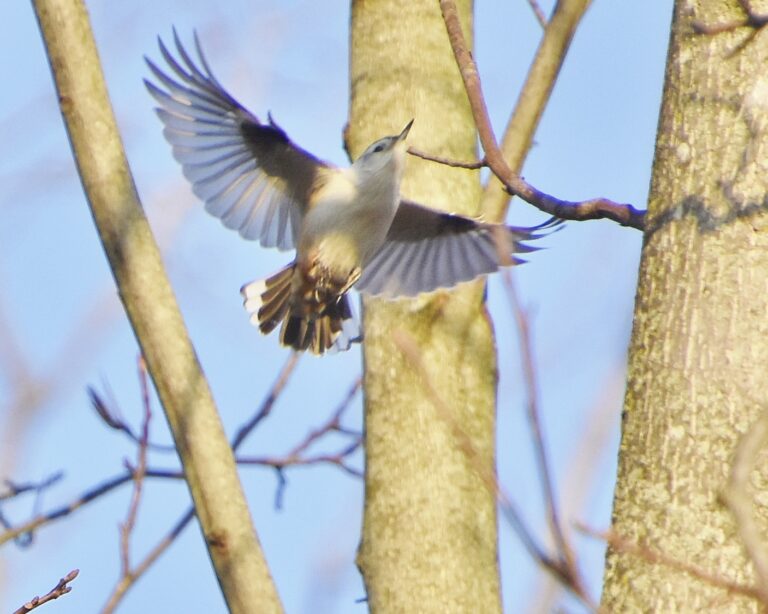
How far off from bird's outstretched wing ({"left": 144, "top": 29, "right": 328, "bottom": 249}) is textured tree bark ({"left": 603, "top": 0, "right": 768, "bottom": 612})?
180 centimetres

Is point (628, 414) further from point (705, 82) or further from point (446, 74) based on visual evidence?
point (446, 74)

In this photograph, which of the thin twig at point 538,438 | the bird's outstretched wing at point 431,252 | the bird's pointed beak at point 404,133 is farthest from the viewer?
the bird's outstretched wing at point 431,252

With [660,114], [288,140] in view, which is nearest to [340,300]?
[288,140]

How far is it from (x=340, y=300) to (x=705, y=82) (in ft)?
7.72

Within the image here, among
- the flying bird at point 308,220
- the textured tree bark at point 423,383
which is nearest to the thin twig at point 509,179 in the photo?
the textured tree bark at point 423,383

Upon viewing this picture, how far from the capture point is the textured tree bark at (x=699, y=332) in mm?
1639

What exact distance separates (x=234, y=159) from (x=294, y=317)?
564 millimetres

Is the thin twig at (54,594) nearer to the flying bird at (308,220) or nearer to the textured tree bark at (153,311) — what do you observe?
the textured tree bark at (153,311)

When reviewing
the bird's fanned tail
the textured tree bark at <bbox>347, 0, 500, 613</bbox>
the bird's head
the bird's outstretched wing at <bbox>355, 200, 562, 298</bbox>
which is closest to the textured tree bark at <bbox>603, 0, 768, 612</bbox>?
the textured tree bark at <bbox>347, 0, 500, 613</bbox>

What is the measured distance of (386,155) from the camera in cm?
312

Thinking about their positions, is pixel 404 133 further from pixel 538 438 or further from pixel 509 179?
pixel 538 438

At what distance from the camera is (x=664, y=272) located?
1.79 meters

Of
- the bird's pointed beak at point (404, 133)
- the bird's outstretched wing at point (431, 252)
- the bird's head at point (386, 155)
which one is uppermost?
the bird's pointed beak at point (404, 133)

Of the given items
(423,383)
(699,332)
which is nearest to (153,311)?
(423,383)
